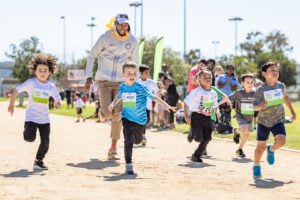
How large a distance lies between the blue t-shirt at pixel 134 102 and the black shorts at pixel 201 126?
1303 mm

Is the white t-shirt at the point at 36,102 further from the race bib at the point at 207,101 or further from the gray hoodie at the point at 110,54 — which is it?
the race bib at the point at 207,101

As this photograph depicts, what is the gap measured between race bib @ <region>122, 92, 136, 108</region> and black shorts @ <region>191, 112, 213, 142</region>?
150 cm

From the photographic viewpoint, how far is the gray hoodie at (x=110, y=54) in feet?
26.9

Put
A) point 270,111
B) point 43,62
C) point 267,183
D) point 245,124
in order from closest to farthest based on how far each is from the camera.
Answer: point 267,183
point 270,111
point 43,62
point 245,124

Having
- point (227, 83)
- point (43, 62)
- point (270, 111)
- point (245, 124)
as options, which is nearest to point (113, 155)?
point (43, 62)

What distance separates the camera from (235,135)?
32.4ft

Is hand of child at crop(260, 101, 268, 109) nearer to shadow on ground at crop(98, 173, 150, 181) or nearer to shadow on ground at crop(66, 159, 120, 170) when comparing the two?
shadow on ground at crop(98, 173, 150, 181)

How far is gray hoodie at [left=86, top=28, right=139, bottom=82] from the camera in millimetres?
8211

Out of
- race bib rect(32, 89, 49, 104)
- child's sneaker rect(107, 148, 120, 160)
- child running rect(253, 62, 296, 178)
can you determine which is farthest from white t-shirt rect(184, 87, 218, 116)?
race bib rect(32, 89, 49, 104)

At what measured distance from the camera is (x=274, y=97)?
6.50m

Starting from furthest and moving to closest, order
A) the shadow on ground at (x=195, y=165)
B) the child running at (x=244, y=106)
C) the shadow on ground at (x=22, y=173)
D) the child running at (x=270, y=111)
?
1. the child running at (x=244, y=106)
2. the shadow on ground at (x=195, y=165)
3. the child running at (x=270, y=111)
4. the shadow on ground at (x=22, y=173)

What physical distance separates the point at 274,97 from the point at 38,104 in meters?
3.40

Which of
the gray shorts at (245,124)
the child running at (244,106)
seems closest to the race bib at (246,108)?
the child running at (244,106)

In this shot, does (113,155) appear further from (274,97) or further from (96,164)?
(274,97)
